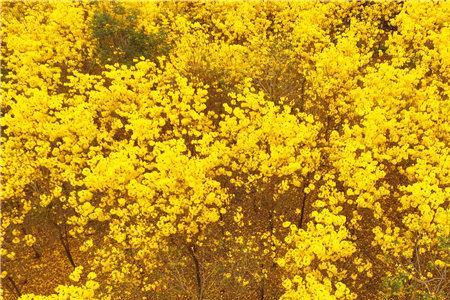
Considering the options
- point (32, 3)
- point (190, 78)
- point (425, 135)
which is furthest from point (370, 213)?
point (32, 3)

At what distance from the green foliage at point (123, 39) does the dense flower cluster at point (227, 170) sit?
0.36 ft

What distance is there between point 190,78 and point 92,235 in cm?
1167

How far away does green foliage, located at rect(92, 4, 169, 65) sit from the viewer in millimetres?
31391

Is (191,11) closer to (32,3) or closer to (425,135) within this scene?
(32,3)

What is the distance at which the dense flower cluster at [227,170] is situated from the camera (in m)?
17.3

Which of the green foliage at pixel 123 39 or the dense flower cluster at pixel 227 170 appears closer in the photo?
the dense flower cluster at pixel 227 170

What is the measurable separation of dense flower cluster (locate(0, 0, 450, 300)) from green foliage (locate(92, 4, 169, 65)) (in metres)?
0.11

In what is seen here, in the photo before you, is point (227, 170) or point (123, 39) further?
point (123, 39)

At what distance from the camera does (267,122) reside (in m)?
20.0

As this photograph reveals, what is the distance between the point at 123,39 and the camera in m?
32.1

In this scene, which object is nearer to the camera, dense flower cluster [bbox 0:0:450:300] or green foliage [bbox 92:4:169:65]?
dense flower cluster [bbox 0:0:450:300]

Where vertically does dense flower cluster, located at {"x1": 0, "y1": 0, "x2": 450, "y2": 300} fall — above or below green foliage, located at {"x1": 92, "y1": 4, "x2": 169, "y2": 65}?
below

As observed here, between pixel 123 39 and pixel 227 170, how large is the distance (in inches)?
545

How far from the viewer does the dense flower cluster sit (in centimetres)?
1734
